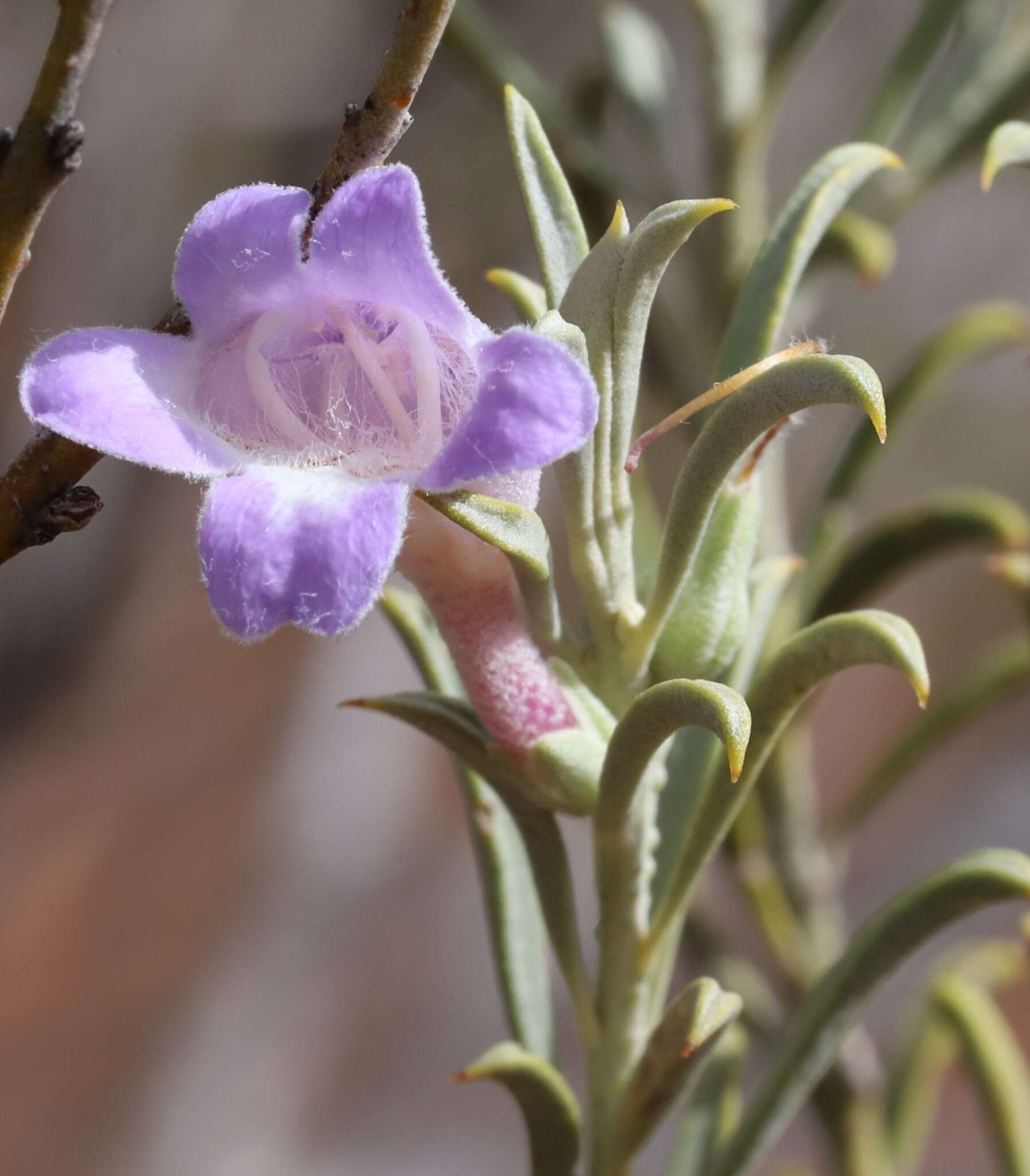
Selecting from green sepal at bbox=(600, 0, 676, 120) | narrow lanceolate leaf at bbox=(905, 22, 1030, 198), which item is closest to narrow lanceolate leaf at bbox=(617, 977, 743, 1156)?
narrow lanceolate leaf at bbox=(905, 22, 1030, 198)

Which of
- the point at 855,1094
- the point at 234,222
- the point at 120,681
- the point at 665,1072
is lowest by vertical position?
the point at 855,1094

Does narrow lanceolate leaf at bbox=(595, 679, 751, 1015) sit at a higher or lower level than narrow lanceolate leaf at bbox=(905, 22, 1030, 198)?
lower

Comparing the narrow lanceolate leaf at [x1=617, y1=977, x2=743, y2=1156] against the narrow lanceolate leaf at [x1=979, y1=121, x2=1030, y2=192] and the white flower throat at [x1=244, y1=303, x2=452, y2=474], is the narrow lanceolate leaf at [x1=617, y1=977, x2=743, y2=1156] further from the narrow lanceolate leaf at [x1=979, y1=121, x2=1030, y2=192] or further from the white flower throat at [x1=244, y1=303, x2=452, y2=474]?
the narrow lanceolate leaf at [x1=979, y1=121, x2=1030, y2=192]

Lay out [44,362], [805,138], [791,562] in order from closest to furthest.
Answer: [44,362] < [791,562] < [805,138]

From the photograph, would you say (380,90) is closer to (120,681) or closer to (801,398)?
(801,398)

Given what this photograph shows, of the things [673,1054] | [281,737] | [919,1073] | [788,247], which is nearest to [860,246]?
[788,247]

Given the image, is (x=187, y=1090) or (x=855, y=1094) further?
(x=187, y=1090)

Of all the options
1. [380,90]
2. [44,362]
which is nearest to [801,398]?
[380,90]

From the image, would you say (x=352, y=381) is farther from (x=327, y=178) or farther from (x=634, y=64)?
(x=634, y=64)
